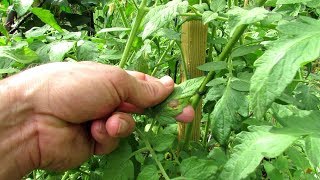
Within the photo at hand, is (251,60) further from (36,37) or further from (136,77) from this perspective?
(36,37)

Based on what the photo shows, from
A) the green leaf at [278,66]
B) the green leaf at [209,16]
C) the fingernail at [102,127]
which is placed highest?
the green leaf at [209,16]

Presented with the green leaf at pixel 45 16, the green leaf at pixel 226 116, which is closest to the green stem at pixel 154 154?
the green leaf at pixel 226 116

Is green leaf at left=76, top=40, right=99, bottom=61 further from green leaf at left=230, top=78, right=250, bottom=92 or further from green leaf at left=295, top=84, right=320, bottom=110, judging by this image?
green leaf at left=295, top=84, right=320, bottom=110

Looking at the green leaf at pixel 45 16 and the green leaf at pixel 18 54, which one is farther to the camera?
the green leaf at pixel 45 16

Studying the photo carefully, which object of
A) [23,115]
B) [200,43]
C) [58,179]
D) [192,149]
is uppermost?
[200,43]

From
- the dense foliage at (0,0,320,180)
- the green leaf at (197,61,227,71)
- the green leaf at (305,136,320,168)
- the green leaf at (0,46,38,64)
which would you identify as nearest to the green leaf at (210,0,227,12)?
the dense foliage at (0,0,320,180)

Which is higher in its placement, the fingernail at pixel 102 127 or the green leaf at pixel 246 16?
the green leaf at pixel 246 16

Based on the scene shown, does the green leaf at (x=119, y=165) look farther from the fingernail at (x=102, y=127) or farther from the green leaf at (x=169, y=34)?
the green leaf at (x=169, y=34)

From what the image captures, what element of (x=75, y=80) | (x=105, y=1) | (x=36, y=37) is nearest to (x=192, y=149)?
(x=75, y=80)
